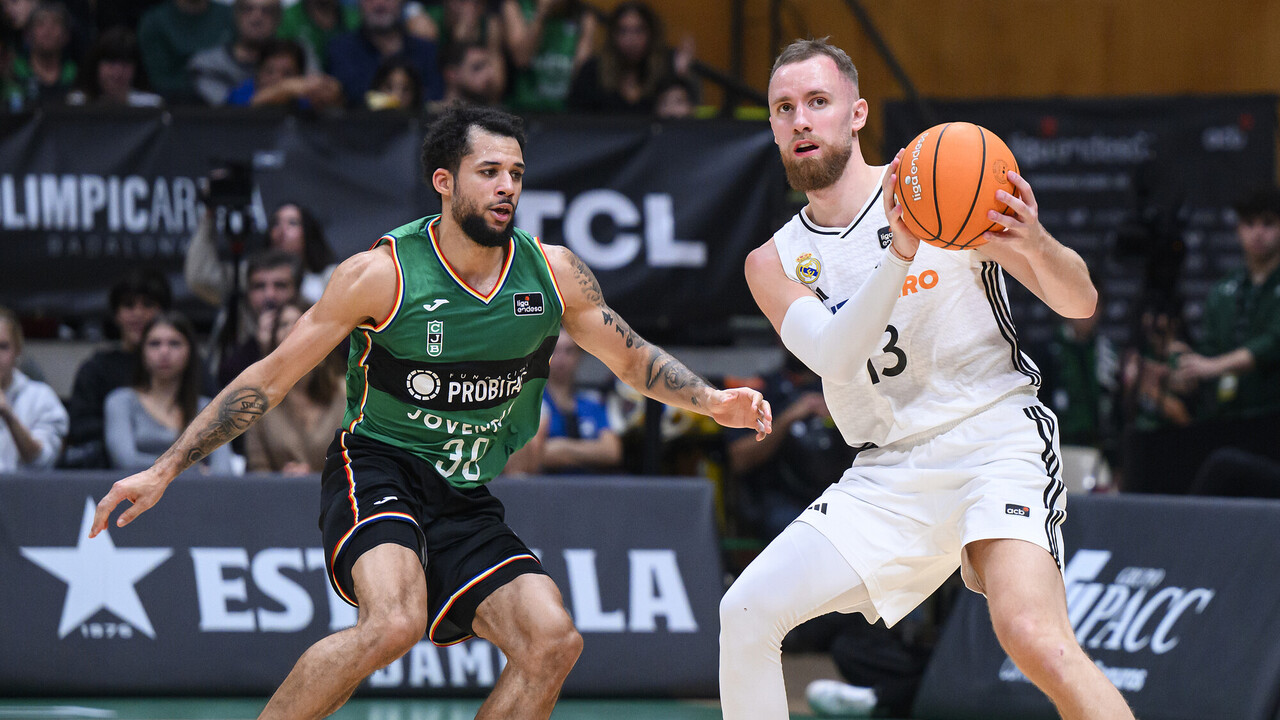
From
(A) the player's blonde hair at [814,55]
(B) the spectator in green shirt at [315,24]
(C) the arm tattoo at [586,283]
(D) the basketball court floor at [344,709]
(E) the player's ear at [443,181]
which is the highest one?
(B) the spectator in green shirt at [315,24]

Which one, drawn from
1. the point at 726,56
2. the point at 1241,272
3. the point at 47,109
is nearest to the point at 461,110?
the point at 47,109

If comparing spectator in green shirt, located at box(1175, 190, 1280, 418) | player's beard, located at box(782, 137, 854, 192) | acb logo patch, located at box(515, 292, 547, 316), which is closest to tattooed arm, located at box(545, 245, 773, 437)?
acb logo patch, located at box(515, 292, 547, 316)

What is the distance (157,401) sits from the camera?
7.71 metres

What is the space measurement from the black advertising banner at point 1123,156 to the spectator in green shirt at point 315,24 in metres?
4.27

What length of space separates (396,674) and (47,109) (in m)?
4.28

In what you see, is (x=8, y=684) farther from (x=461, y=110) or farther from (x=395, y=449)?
(x=461, y=110)

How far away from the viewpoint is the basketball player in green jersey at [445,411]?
4.53m

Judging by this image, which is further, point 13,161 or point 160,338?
point 13,161

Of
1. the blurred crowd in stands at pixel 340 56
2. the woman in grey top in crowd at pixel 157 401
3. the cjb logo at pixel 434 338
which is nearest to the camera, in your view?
the cjb logo at pixel 434 338

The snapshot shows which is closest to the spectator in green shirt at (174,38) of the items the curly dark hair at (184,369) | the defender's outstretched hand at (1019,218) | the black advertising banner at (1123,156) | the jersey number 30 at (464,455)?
the curly dark hair at (184,369)

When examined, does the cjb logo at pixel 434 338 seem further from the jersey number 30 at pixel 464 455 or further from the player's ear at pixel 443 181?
the player's ear at pixel 443 181

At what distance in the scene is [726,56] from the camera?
12.3 m

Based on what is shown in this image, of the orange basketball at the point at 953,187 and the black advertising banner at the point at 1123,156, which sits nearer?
the orange basketball at the point at 953,187

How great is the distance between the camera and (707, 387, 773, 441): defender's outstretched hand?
4.68 m
